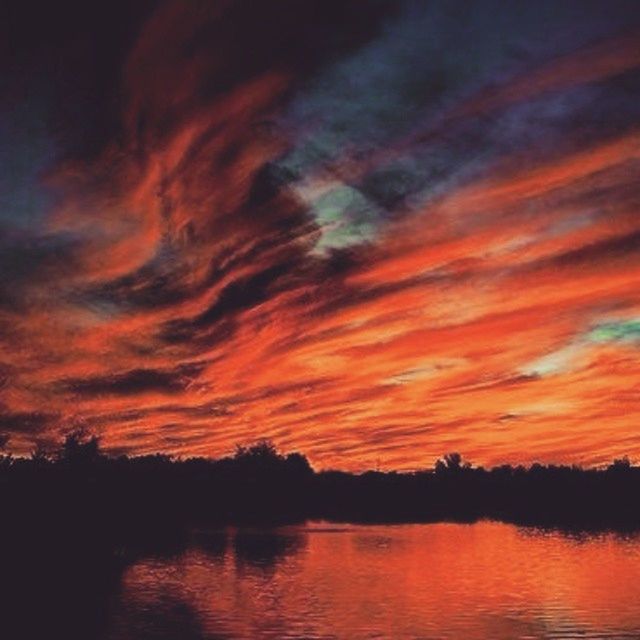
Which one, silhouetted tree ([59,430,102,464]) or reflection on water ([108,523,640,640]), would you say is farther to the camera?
silhouetted tree ([59,430,102,464])

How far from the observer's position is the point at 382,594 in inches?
2015

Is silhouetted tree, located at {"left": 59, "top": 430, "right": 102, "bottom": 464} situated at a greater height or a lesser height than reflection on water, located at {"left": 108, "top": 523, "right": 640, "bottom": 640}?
greater

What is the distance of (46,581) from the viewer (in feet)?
173

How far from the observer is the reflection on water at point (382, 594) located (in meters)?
38.5

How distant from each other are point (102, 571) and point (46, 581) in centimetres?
951

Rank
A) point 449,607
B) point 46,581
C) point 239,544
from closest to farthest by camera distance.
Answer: point 449,607
point 46,581
point 239,544

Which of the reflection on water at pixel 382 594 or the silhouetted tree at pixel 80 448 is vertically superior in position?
the silhouetted tree at pixel 80 448

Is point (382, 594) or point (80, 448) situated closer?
point (382, 594)

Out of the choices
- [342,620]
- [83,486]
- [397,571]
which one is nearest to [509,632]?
[342,620]

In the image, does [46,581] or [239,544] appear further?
[239,544]

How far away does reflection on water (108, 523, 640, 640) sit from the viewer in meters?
38.5

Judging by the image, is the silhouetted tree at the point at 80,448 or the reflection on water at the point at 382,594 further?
the silhouetted tree at the point at 80,448

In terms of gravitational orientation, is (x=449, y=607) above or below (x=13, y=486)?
below

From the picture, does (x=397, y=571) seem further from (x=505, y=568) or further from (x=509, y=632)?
(x=509, y=632)
